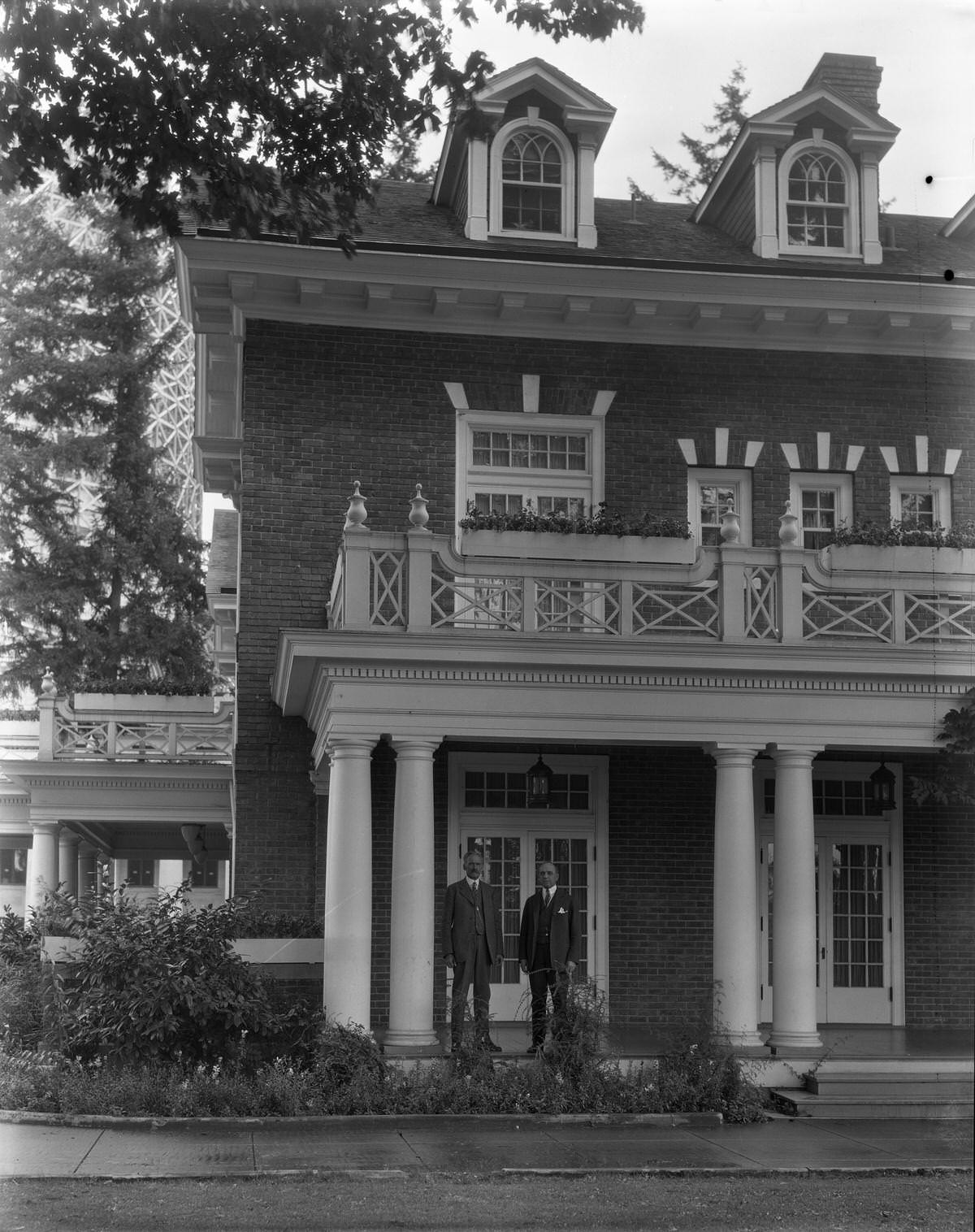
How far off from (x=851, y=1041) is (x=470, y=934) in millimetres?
4019

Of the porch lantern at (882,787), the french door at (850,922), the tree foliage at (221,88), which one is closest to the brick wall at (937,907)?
the french door at (850,922)

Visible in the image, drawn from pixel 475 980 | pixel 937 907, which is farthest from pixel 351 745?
pixel 937 907

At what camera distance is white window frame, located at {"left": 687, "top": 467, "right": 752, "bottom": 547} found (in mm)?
18203

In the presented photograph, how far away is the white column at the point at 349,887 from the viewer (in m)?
14.3

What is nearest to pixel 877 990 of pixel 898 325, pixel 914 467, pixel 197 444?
pixel 914 467

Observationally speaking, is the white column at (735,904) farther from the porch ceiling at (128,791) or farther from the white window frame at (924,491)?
the porch ceiling at (128,791)

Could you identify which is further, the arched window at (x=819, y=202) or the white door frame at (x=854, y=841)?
the arched window at (x=819, y=202)

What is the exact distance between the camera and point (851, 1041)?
1592cm

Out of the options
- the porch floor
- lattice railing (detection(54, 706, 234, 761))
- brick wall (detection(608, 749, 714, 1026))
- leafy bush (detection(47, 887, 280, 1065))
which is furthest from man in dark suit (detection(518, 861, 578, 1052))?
lattice railing (detection(54, 706, 234, 761))

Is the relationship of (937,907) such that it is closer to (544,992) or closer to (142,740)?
(544,992)

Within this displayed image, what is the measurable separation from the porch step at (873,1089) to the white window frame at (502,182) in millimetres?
9523

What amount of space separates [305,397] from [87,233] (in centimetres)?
2942

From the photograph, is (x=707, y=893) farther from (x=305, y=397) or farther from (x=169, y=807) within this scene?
(x=169, y=807)

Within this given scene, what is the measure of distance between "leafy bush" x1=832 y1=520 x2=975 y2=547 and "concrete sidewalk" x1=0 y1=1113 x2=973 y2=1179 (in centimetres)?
595
